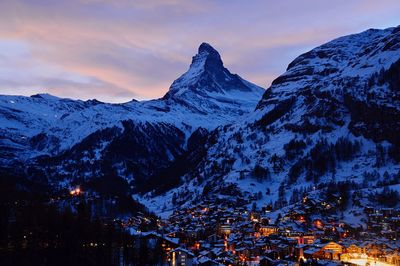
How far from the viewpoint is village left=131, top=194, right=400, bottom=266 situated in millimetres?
142125

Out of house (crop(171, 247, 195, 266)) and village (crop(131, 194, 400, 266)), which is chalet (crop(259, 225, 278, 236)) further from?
house (crop(171, 247, 195, 266))

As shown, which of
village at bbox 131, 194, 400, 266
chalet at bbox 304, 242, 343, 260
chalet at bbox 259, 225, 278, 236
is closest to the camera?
village at bbox 131, 194, 400, 266

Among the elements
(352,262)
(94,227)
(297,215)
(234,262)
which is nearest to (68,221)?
(94,227)

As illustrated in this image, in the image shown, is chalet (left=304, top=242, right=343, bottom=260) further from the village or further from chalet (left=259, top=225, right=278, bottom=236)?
chalet (left=259, top=225, right=278, bottom=236)

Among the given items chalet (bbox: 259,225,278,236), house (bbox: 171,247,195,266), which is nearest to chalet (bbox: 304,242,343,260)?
house (bbox: 171,247,195,266)

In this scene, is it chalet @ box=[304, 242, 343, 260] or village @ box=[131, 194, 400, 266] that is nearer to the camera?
village @ box=[131, 194, 400, 266]

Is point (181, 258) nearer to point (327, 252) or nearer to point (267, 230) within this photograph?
point (327, 252)

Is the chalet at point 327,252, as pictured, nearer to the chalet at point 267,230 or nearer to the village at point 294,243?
the village at point 294,243

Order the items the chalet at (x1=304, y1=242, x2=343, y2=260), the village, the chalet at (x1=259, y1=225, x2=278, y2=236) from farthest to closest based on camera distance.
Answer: the chalet at (x1=259, y1=225, x2=278, y2=236), the chalet at (x1=304, y1=242, x2=343, y2=260), the village

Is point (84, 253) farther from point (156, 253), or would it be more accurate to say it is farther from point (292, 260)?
point (292, 260)

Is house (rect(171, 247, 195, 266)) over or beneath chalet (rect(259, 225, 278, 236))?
beneath

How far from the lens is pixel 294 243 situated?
160m

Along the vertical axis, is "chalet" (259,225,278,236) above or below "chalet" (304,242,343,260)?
above

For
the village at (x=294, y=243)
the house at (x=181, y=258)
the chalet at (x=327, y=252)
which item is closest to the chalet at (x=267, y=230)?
the village at (x=294, y=243)
